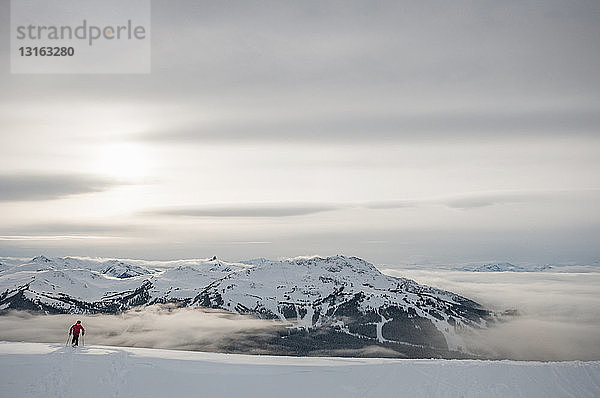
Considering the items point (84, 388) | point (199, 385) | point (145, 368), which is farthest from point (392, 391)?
point (84, 388)

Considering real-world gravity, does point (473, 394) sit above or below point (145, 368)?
below

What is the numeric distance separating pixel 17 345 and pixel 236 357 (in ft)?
53.3

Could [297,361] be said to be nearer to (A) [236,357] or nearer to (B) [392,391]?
(A) [236,357]

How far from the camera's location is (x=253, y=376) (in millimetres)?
36344

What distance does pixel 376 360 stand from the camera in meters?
42.9

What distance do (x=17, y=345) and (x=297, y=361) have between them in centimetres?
2094

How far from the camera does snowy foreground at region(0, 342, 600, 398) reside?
3356 cm

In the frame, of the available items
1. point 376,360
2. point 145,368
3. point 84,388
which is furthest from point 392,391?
point 84,388

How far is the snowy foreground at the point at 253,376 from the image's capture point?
110 ft

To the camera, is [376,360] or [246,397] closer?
[246,397]

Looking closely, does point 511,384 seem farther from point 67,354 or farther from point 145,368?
point 67,354

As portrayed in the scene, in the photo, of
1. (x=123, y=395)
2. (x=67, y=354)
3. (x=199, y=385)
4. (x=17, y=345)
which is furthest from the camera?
(x=17, y=345)

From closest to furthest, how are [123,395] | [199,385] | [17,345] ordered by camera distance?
[123,395] → [199,385] → [17,345]

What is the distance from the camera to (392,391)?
35.1 metres
